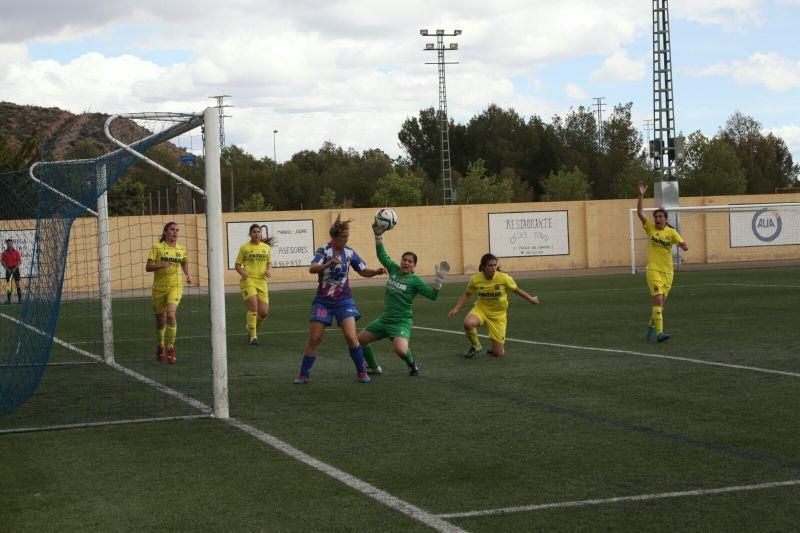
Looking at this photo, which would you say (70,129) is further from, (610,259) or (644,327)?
(610,259)

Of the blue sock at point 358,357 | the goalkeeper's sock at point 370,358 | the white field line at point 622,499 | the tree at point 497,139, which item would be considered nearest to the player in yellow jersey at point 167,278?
the goalkeeper's sock at point 370,358

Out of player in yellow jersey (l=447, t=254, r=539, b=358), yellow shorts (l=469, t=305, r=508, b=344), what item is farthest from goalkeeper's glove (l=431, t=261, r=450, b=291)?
yellow shorts (l=469, t=305, r=508, b=344)

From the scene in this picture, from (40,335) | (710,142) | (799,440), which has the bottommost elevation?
(799,440)

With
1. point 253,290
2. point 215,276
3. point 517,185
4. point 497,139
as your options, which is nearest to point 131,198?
point 253,290

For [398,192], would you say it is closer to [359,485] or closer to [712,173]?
[712,173]

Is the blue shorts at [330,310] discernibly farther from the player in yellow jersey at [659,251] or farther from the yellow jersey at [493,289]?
the player in yellow jersey at [659,251]

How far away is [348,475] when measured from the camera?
7199 millimetres

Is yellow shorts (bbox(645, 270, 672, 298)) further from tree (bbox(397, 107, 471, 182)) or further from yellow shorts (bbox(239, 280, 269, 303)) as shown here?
tree (bbox(397, 107, 471, 182))

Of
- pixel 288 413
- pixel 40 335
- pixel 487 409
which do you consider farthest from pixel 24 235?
pixel 487 409

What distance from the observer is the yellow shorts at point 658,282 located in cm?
1540

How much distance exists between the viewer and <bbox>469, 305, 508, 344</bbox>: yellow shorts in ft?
46.1

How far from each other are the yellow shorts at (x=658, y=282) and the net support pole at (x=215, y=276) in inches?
304

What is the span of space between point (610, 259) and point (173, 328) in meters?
30.8

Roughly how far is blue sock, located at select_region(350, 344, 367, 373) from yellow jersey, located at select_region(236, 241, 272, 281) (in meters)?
5.56
